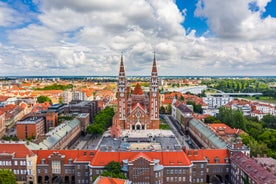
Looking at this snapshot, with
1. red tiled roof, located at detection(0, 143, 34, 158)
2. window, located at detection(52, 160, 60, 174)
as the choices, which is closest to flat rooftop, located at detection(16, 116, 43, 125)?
red tiled roof, located at detection(0, 143, 34, 158)

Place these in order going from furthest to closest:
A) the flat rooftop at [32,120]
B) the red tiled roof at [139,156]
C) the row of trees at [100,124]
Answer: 1. the row of trees at [100,124]
2. the flat rooftop at [32,120]
3. the red tiled roof at [139,156]

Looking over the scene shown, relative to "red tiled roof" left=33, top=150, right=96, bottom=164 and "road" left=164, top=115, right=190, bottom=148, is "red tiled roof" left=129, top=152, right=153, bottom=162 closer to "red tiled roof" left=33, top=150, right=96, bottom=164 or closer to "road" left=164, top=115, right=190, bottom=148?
"red tiled roof" left=33, top=150, right=96, bottom=164

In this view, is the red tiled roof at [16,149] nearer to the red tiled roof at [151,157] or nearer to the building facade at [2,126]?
the red tiled roof at [151,157]

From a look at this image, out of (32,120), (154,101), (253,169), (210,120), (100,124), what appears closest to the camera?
(253,169)

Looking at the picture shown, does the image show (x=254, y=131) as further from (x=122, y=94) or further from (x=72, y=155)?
(x=72, y=155)

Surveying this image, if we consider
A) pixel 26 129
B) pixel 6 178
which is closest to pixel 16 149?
pixel 6 178

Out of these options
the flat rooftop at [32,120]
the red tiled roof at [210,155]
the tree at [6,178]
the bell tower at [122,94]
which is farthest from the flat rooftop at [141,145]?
the bell tower at [122,94]
